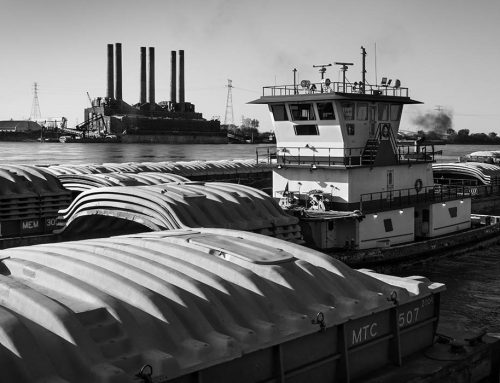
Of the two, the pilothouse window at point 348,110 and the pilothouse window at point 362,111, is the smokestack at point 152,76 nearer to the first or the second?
the pilothouse window at point 362,111

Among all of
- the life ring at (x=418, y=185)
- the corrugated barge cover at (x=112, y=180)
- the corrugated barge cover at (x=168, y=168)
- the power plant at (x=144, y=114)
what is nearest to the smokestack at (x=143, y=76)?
the power plant at (x=144, y=114)

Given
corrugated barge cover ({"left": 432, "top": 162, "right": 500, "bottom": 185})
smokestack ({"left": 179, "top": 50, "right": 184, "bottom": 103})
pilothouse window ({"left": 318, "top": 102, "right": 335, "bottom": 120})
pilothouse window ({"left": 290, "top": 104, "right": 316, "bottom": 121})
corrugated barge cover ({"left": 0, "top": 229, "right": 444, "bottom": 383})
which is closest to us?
corrugated barge cover ({"left": 0, "top": 229, "right": 444, "bottom": 383})

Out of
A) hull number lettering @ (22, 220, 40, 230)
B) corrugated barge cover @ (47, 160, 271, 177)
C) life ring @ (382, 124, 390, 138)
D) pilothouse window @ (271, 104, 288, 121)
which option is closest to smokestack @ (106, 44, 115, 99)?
corrugated barge cover @ (47, 160, 271, 177)

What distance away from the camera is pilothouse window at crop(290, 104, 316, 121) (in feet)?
86.8

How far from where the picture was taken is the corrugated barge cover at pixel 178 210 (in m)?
17.8

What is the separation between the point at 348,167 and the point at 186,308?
18.0 m

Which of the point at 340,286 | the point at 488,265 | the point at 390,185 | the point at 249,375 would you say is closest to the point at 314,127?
the point at 390,185

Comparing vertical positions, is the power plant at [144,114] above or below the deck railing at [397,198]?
above

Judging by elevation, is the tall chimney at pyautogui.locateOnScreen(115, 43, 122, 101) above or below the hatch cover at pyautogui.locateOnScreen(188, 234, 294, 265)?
above

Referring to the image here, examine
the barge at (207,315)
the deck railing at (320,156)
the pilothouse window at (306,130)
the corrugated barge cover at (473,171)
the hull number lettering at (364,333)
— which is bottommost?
the hull number lettering at (364,333)

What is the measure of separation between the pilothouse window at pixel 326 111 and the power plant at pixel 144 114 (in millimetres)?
142098

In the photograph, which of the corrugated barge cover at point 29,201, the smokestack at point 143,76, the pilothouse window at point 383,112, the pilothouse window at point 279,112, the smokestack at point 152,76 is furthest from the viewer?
the smokestack at point 152,76

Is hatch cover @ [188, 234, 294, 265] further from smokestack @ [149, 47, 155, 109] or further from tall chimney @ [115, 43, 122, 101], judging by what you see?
smokestack @ [149, 47, 155, 109]

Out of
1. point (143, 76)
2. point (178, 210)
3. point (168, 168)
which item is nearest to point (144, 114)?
point (143, 76)
